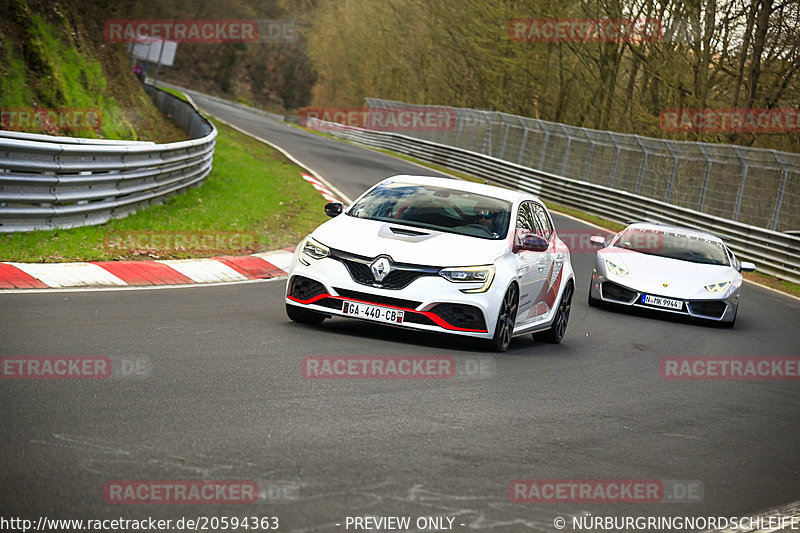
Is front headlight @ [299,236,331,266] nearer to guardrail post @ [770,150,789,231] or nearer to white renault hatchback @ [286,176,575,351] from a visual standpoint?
white renault hatchback @ [286,176,575,351]

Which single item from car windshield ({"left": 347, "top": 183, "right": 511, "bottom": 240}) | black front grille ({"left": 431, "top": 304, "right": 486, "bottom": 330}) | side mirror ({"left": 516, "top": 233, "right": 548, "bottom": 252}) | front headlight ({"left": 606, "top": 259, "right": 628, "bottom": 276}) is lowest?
front headlight ({"left": 606, "top": 259, "right": 628, "bottom": 276})

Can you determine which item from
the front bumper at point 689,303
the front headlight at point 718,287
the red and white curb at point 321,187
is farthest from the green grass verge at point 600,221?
the red and white curb at point 321,187

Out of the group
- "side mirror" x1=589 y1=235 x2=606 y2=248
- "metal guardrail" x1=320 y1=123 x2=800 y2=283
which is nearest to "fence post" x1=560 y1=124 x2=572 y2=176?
"metal guardrail" x1=320 y1=123 x2=800 y2=283

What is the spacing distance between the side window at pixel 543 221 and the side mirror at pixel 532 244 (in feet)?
3.72

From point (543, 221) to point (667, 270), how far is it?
15.5 ft

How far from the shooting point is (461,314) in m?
9.14

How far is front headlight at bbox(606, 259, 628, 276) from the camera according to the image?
1552 cm

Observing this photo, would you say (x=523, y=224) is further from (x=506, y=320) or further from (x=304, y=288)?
(x=304, y=288)

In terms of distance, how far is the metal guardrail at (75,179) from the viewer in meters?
12.3

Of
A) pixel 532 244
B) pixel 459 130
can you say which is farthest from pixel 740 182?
pixel 459 130

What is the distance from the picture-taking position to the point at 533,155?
4019cm

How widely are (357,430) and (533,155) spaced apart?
35047mm

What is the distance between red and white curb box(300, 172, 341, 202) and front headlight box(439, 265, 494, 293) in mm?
14495

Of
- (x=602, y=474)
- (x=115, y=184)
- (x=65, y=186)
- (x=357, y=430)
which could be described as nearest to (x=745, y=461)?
(x=602, y=474)
